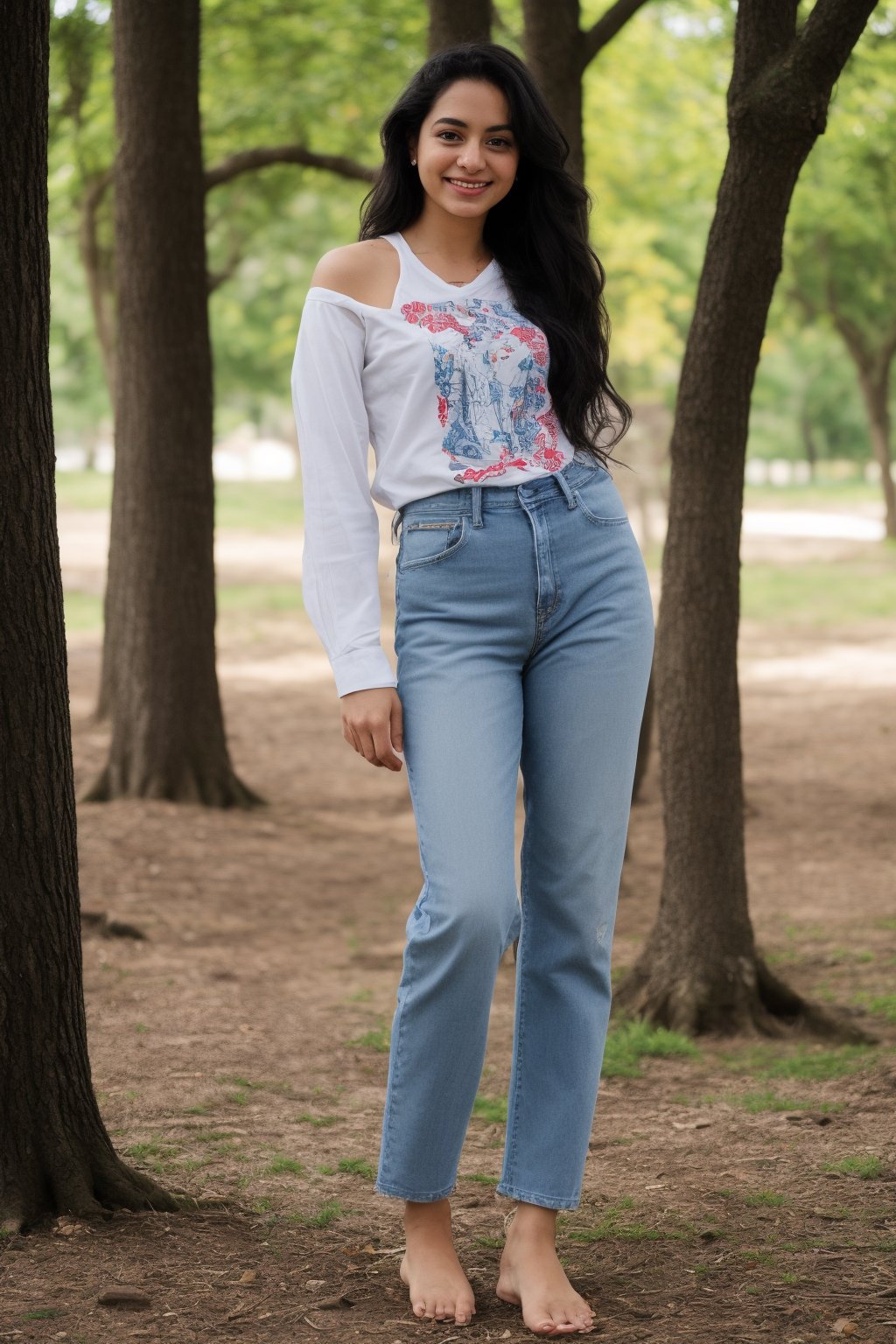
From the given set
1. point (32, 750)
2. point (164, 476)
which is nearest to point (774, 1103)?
point (32, 750)

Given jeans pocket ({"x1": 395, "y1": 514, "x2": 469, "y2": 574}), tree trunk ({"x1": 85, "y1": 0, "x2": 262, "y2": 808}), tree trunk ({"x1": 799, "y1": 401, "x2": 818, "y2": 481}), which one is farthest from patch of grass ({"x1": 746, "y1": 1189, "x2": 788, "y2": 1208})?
tree trunk ({"x1": 799, "y1": 401, "x2": 818, "y2": 481})

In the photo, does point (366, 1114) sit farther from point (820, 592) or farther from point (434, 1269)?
point (820, 592)

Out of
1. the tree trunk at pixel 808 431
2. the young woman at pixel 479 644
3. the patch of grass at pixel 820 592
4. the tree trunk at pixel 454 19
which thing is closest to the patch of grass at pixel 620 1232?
the young woman at pixel 479 644

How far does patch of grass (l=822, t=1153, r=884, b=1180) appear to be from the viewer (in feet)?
11.6

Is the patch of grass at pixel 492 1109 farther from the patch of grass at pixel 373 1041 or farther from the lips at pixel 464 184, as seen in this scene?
the lips at pixel 464 184

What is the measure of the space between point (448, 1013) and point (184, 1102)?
180cm

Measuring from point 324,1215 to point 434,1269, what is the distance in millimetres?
597

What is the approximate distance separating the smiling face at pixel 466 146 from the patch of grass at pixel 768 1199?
219 centimetres

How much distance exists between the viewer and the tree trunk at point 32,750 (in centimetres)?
301

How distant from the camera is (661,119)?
65.1ft

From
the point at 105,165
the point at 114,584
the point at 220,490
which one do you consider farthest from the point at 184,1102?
the point at 220,490

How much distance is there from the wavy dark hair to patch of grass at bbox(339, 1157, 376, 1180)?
182 cm

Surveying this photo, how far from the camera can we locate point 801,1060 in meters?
4.66

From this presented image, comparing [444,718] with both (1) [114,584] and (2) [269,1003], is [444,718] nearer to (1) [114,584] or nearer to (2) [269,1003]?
(2) [269,1003]
